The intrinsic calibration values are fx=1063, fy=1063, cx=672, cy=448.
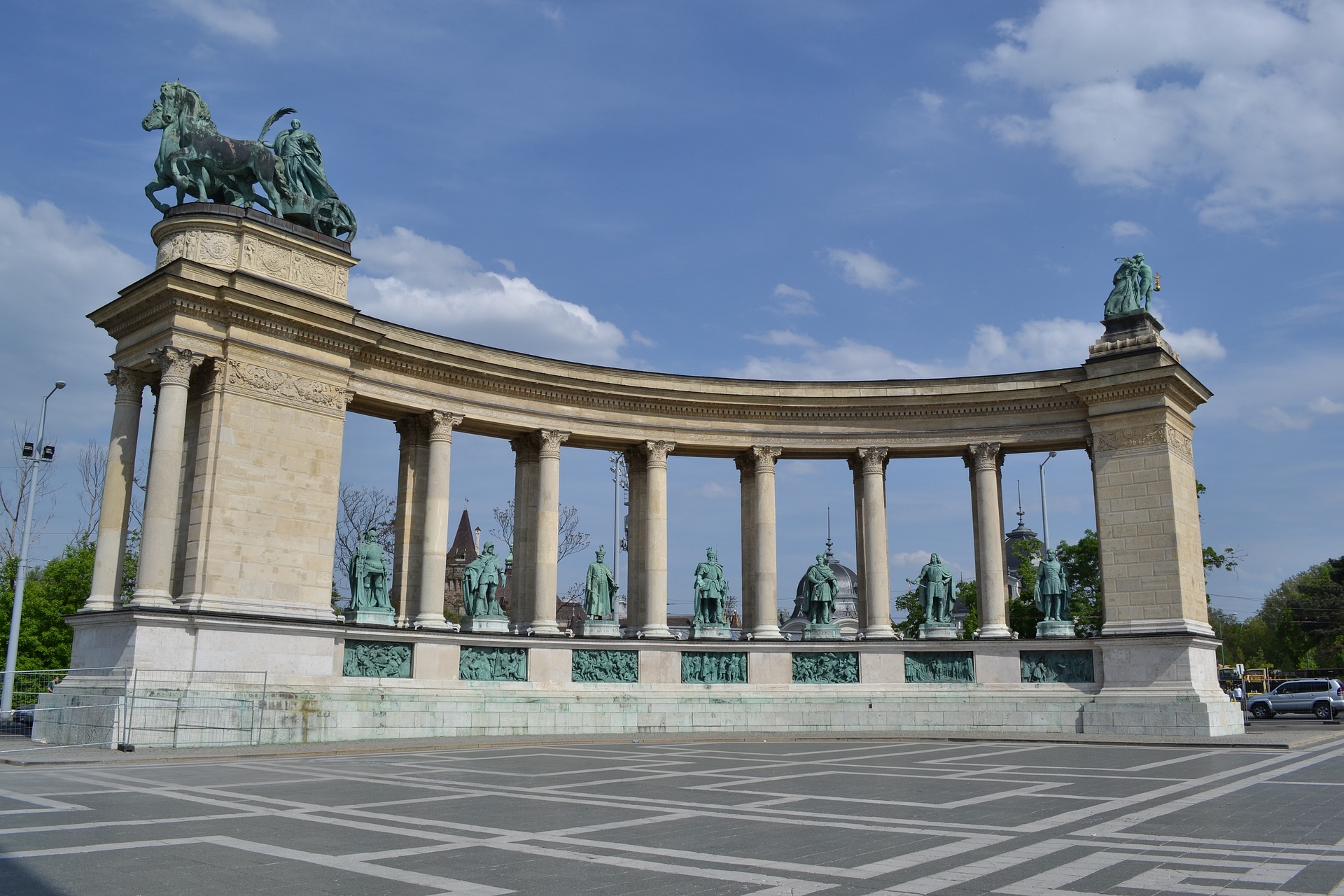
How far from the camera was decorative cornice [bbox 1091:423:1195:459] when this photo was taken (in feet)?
121

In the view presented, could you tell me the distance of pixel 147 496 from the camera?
96.5ft

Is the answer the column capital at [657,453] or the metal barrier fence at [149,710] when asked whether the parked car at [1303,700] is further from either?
the metal barrier fence at [149,710]

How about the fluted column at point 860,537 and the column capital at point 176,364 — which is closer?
the column capital at point 176,364

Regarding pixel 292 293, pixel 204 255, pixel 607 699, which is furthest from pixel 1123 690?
pixel 204 255

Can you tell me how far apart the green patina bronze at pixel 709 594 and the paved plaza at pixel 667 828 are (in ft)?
53.1

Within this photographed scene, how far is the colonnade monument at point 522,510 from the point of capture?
30.1m

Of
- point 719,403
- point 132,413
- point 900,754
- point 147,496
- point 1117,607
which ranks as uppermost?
point 719,403

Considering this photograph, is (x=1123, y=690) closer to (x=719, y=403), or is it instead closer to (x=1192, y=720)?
(x=1192, y=720)

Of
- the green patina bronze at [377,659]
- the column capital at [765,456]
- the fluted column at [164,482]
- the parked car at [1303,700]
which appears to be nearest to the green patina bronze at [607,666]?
the green patina bronze at [377,659]

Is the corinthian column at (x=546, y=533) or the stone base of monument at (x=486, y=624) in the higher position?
the corinthian column at (x=546, y=533)

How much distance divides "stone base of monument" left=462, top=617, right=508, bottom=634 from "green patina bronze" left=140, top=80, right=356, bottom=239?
13705mm

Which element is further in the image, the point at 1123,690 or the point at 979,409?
the point at 979,409

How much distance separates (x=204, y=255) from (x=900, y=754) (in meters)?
24.4

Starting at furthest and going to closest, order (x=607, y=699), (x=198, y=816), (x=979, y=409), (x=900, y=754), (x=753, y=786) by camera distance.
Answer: (x=979, y=409)
(x=607, y=699)
(x=900, y=754)
(x=753, y=786)
(x=198, y=816)
